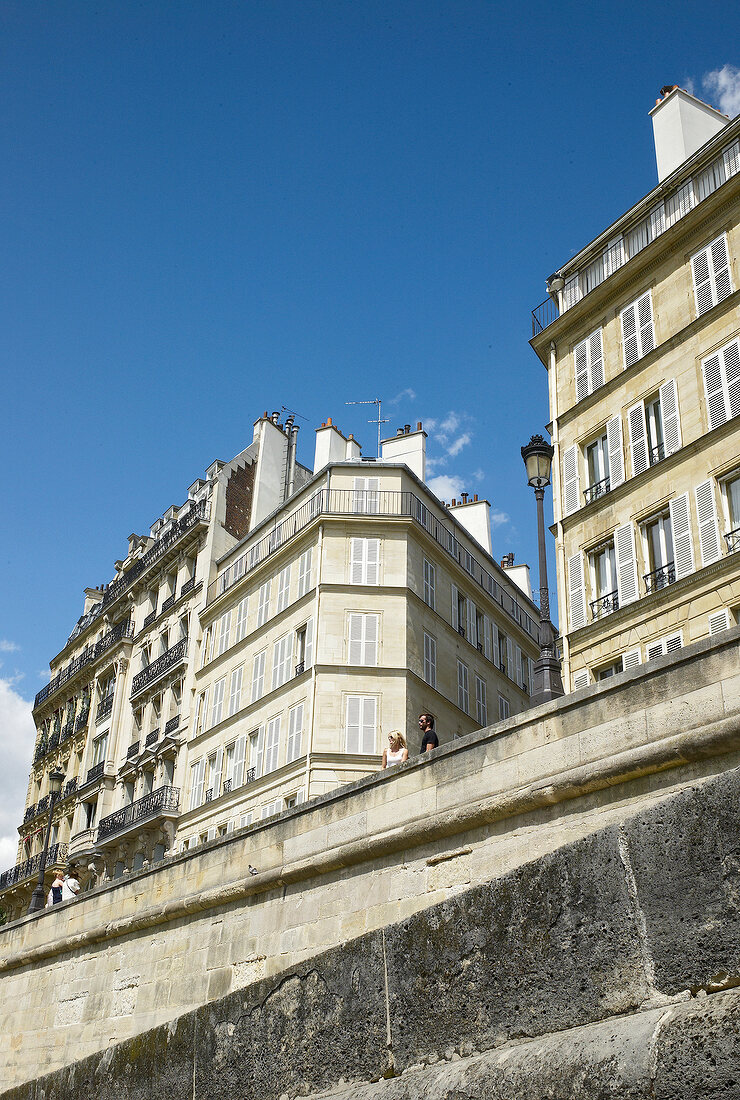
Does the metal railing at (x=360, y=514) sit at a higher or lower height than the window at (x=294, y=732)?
higher

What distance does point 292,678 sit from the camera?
26.7m

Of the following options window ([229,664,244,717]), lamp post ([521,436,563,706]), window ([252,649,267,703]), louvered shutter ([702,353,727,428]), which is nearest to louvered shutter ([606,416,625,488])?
louvered shutter ([702,353,727,428])

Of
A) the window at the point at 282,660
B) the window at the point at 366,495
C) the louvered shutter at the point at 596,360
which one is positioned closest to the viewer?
the louvered shutter at the point at 596,360

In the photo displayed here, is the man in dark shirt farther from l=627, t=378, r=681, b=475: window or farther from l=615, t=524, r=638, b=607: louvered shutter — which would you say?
l=627, t=378, r=681, b=475: window

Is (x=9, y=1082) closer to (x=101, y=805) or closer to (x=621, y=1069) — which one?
(x=621, y=1069)

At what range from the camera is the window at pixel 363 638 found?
26.0 metres

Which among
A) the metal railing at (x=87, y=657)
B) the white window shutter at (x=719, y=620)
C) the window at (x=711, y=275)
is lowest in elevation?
the white window shutter at (x=719, y=620)

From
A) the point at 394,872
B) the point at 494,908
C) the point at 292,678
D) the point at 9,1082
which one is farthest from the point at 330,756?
the point at 494,908

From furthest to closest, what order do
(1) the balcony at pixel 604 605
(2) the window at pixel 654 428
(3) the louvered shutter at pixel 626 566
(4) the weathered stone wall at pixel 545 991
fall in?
(1) the balcony at pixel 604 605
(2) the window at pixel 654 428
(3) the louvered shutter at pixel 626 566
(4) the weathered stone wall at pixel 545 991

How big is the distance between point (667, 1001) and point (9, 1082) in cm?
1411

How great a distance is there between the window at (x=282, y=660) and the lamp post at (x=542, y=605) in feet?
52.1

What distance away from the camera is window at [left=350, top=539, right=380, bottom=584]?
2711cm

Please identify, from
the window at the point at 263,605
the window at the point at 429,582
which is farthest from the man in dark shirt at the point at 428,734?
the window at the point at 263,605

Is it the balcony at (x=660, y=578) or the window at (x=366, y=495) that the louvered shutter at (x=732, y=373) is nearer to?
the balcony at (x=660, y=578)
